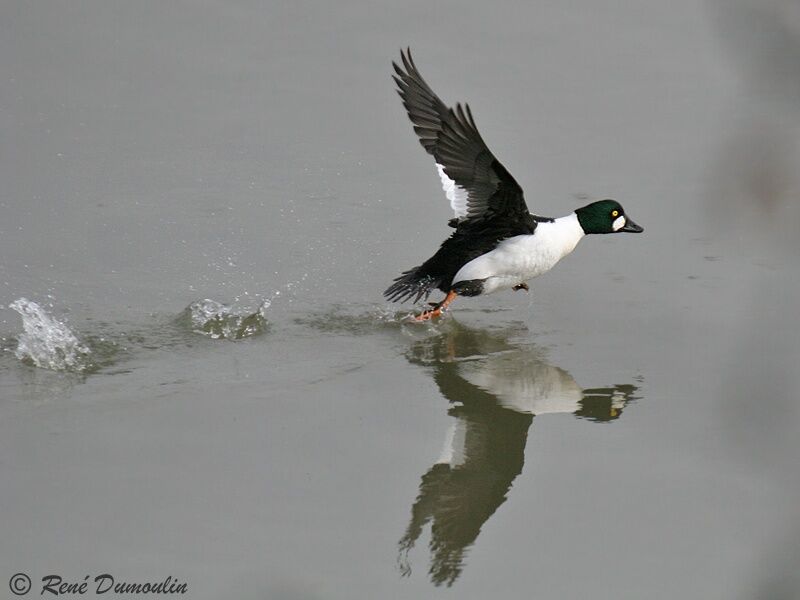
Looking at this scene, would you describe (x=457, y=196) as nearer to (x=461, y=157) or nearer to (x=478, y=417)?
(x=461, y=157)

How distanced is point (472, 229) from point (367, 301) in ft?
2.40

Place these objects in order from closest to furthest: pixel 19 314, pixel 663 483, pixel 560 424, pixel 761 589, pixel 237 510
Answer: pixel 761 589
pixel 237 510
pixel 663 483
pixel 560 424
pixel 19 314

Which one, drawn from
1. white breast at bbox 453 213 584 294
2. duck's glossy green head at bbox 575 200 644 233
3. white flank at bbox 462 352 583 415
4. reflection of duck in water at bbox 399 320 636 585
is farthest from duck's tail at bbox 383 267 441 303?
duck's glossy green head at bbox 575 200 644 233

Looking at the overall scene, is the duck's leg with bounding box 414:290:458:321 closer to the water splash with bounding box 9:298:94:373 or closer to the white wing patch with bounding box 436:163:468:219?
the white wing patch with bounding box 436:163:468:219

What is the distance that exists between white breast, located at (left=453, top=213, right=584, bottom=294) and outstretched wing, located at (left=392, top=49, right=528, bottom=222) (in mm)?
197

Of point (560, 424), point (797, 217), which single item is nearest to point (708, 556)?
point (560, 424)

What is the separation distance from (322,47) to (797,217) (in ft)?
28.4

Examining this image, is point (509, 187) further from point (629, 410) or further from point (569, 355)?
point (629, 410)

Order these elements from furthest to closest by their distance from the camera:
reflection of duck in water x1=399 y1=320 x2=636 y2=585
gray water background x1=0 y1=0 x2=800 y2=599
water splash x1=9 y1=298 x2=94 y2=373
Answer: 1. water splash x1=9 y1=298 x2=94 y2=373
2. reflection of duck in water x1=399 y1=320 x2=636 y2=585
3. gray water background x1=0 y1=0 x2=800 y2=599

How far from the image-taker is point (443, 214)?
26.3 ft

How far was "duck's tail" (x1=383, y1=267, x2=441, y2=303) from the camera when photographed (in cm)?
677

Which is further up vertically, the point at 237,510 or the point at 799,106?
the point at 799,106

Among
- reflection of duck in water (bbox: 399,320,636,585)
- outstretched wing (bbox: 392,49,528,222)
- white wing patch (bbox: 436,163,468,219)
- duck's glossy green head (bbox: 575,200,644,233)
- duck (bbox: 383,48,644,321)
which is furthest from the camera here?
duck's glossy green head (bbox: 575,200,644,233)

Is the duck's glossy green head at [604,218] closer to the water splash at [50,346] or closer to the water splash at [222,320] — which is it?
the water splash at [222,320]
